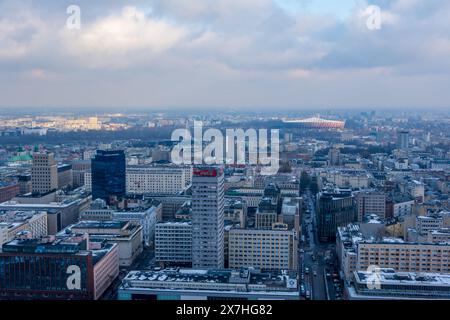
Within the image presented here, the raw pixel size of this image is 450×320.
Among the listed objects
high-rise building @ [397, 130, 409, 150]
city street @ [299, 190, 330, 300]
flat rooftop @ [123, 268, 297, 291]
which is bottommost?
city street @ [299, 190, 330, 300]

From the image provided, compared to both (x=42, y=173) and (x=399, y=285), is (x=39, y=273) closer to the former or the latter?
(x=399, y=285)

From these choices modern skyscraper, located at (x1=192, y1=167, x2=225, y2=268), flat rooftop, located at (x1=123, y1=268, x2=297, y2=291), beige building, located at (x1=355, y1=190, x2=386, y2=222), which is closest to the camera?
flat rooftop, located at (x1=123, y1=268, x2=297, y2=291)

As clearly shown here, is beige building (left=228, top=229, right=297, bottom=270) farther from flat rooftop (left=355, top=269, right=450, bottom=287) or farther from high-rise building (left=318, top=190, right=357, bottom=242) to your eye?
high-rise building (left=318, top=190, right=357, bottom=242)

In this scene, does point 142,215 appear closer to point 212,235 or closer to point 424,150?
point 212,235

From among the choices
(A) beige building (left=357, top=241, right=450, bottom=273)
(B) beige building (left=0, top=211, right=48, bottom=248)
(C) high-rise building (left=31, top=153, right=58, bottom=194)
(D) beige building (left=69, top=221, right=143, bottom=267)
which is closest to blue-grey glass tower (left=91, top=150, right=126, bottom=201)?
(C) high-rise building (left=31, top=153, right=58, bottom=194)
